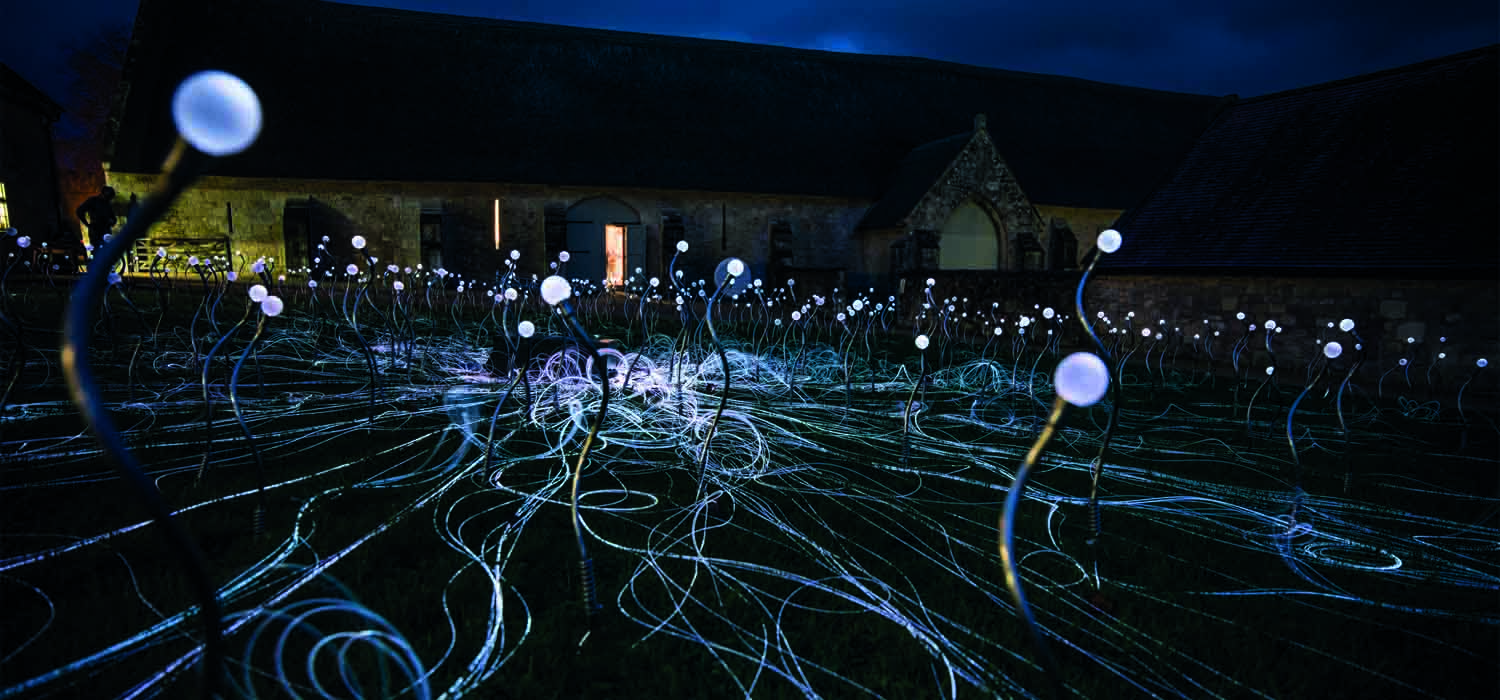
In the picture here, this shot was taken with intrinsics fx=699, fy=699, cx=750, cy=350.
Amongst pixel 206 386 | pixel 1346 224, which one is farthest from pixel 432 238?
pixel 1346 224

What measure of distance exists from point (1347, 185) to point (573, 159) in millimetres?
19448

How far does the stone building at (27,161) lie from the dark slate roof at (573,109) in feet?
12.2

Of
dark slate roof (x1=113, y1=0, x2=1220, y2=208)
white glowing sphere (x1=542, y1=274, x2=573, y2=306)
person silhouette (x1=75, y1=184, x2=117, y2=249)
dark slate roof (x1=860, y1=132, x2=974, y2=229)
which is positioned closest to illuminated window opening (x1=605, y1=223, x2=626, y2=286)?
dark slate roof (x1=113, y1=0, x2=1220, y2=208)

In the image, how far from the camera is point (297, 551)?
312cm

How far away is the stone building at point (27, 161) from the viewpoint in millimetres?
20172

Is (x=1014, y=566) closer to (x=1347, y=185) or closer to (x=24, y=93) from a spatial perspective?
(x=1347, y=185)

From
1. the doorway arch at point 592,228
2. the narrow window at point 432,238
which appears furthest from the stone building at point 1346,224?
the narrow window at point 432,238

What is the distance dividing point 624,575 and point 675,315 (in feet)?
37.8

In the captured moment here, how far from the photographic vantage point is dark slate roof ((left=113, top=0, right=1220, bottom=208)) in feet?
69.2

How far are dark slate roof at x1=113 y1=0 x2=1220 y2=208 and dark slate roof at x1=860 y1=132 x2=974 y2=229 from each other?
89 centimetres

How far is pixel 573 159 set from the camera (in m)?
22.6

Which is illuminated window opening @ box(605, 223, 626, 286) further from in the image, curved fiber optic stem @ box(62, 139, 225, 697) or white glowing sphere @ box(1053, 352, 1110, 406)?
white glowing sphere @ box(1053, 352, 1110, 406)

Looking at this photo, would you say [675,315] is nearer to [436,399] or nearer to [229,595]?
[436,399]

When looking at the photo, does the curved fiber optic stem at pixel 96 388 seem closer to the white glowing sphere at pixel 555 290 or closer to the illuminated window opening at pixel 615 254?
the white glowing sphere at pixel 555 290
